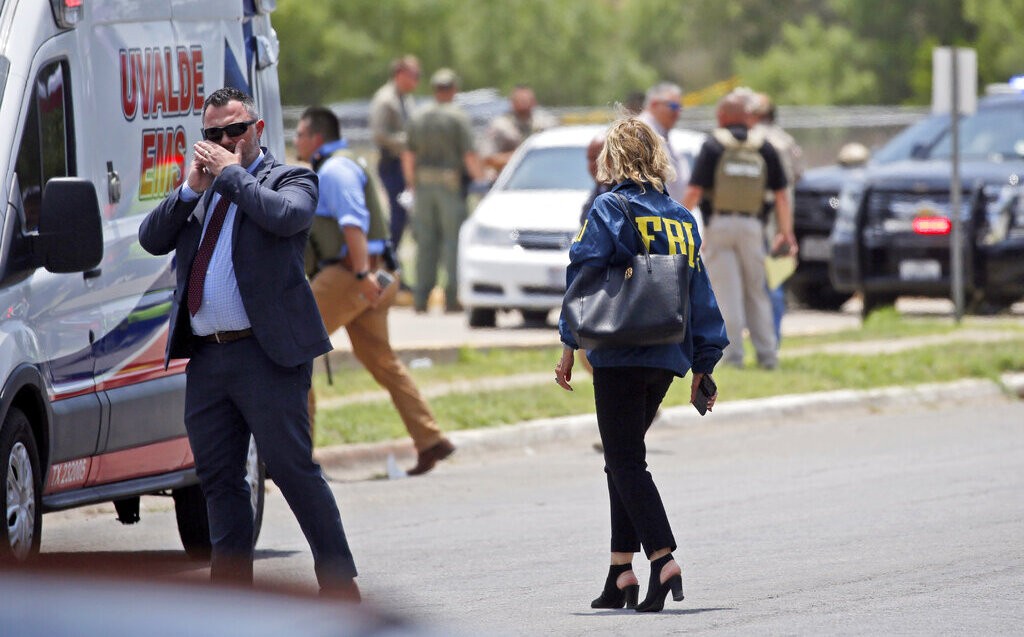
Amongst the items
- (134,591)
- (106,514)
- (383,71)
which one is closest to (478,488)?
(106,514)

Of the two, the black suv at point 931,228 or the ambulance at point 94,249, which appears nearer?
the ambulance at point 94,249

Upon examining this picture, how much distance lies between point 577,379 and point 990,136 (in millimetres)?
6315

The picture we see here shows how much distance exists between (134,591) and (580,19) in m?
57.7

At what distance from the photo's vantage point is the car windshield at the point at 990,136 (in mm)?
18281

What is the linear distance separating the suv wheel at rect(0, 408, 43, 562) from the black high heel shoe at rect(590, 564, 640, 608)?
200cm

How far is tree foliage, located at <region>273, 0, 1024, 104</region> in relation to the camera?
54.1 m

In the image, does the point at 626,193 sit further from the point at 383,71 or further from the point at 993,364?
the point at 383,71

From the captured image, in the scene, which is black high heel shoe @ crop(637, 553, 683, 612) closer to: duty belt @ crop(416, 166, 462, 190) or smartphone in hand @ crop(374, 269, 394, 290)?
smartphone in hand @ crop(374, 269, 394, 290)

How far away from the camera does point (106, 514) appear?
9977 mm

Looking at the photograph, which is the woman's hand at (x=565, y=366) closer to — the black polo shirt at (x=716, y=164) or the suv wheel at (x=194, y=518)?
the suv wheel at (x=194, y=518)

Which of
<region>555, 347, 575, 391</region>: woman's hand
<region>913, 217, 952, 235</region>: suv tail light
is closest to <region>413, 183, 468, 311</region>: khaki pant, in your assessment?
<region>913, 217, 952, 235</region>: suv tail light

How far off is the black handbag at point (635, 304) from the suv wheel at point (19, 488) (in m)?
1.94

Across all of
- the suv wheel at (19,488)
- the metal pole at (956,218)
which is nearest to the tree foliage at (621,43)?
the metal pole at (956,218)

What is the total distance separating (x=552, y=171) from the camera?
59.6ft
